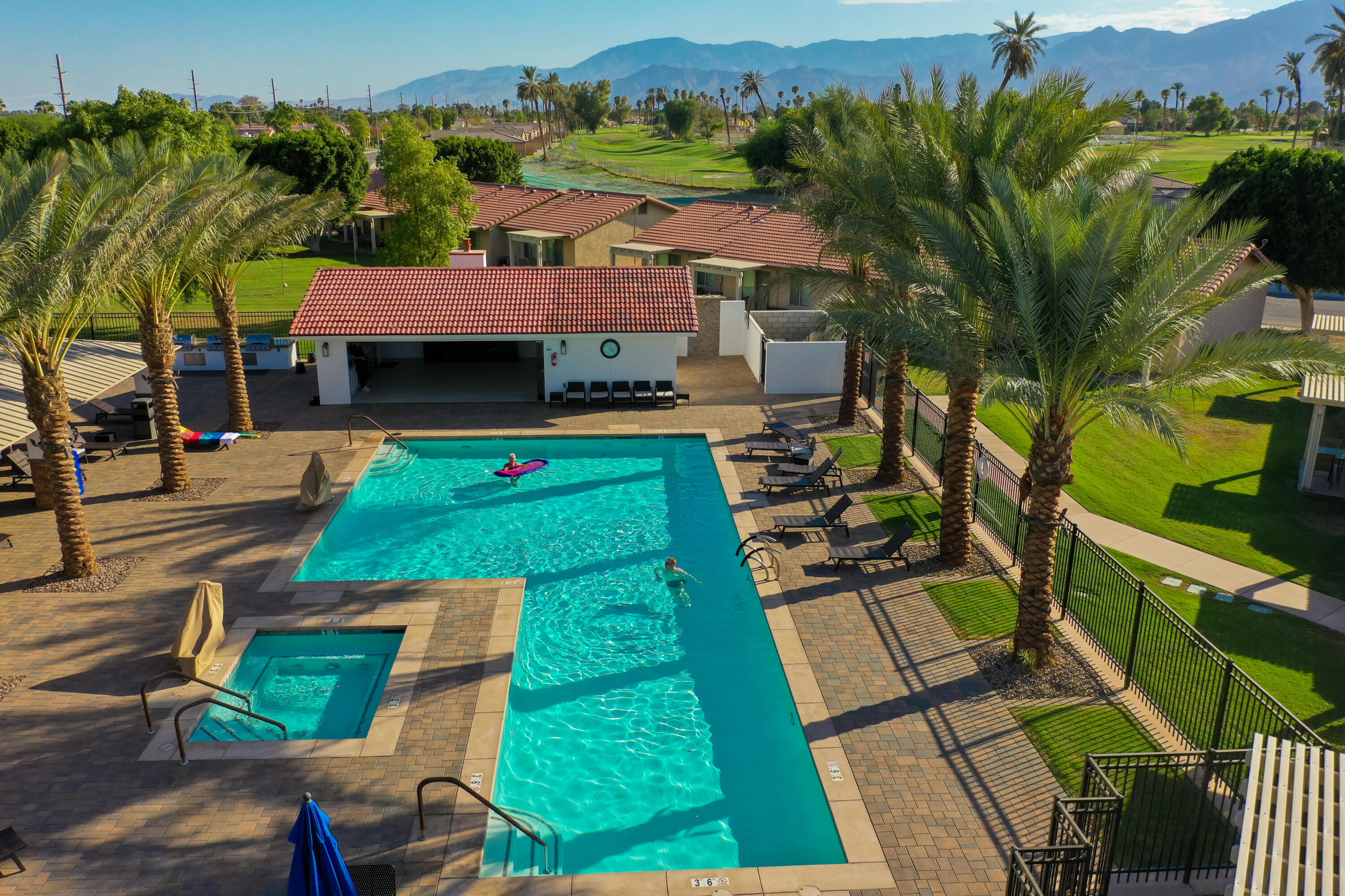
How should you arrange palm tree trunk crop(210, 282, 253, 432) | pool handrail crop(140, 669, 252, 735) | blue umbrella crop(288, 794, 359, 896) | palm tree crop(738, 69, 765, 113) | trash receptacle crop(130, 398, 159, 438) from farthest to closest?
palm tree crop(738, 69, 765, 113), trash receptacle crop(130, 398, 159, 438), palm tree trunk crop(210, 282, 253, 432), pool handrail crop(140, 669, 252, 735), blue umbrella crop(288, 794, 359, 896)

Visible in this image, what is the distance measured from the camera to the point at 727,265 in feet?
121

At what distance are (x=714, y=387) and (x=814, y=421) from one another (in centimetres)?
488

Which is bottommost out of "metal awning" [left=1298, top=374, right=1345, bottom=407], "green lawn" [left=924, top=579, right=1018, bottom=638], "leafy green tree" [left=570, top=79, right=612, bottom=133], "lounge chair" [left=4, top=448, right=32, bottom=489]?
"green lawn" [left=924, top=579, right=1018, bottom=638]

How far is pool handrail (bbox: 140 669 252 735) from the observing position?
12.4 m

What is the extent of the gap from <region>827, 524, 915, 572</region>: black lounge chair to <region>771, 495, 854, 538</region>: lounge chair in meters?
1.03

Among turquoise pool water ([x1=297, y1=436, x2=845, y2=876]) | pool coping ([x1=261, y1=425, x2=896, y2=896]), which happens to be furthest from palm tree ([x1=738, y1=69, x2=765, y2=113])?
pool coping ([x1=261, y1=425, x2=896, y2=896])

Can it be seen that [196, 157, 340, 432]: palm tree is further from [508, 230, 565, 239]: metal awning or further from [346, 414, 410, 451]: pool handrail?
[508, 230, 565, 239]: metal awning

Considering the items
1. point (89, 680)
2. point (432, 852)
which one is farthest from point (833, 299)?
point (89, 680)

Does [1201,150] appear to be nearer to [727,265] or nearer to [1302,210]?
[1302,210]

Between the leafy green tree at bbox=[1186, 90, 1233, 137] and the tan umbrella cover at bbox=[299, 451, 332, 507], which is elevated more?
the leafy green tree at bbox=[1186, 90, 1233, 137]

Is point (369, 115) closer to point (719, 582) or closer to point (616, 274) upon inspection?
point (616, 274)

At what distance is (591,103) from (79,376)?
175 metres

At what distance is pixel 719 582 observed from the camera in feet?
58.3

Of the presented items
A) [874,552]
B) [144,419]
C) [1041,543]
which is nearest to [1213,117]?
[874,552]
